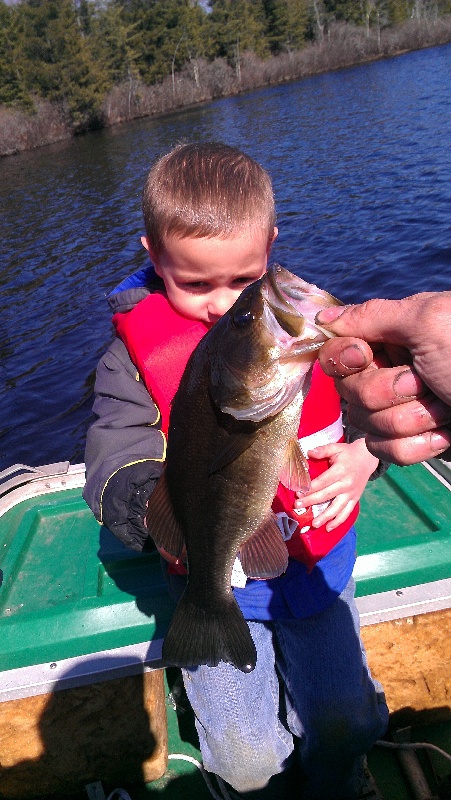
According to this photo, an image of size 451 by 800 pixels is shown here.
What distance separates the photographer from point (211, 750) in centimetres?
278

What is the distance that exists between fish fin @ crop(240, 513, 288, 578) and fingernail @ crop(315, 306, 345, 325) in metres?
0.79

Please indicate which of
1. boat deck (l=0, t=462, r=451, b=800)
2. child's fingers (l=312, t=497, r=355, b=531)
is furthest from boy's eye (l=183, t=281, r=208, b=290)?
boat deck (l=0, t=462, r=451, b=800)

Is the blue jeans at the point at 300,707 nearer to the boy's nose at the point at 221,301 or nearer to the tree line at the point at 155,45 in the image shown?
the boy's nose at the point at 221,301

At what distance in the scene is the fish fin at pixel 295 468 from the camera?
1944mm

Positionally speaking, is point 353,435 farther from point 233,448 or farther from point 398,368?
point 398,368

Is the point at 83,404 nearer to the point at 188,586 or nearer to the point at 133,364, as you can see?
the point at 133,364

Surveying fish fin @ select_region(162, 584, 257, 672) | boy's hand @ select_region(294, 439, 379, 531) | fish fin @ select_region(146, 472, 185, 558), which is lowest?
fish fin @ select_region(162, 584, 257, 672)

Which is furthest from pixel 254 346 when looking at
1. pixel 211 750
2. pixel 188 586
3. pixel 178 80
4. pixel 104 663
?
pixel 178 80

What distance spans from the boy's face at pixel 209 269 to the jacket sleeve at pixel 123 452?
416mm

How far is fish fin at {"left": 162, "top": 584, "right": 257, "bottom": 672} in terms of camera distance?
2.29 meters

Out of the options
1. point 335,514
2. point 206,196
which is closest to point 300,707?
point 335,514

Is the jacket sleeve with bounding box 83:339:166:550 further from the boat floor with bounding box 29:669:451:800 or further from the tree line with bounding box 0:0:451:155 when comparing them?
the tree line with bounding box 0:0:451:155

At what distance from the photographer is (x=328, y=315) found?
5.32 ft

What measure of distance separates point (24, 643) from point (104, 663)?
40 cm
